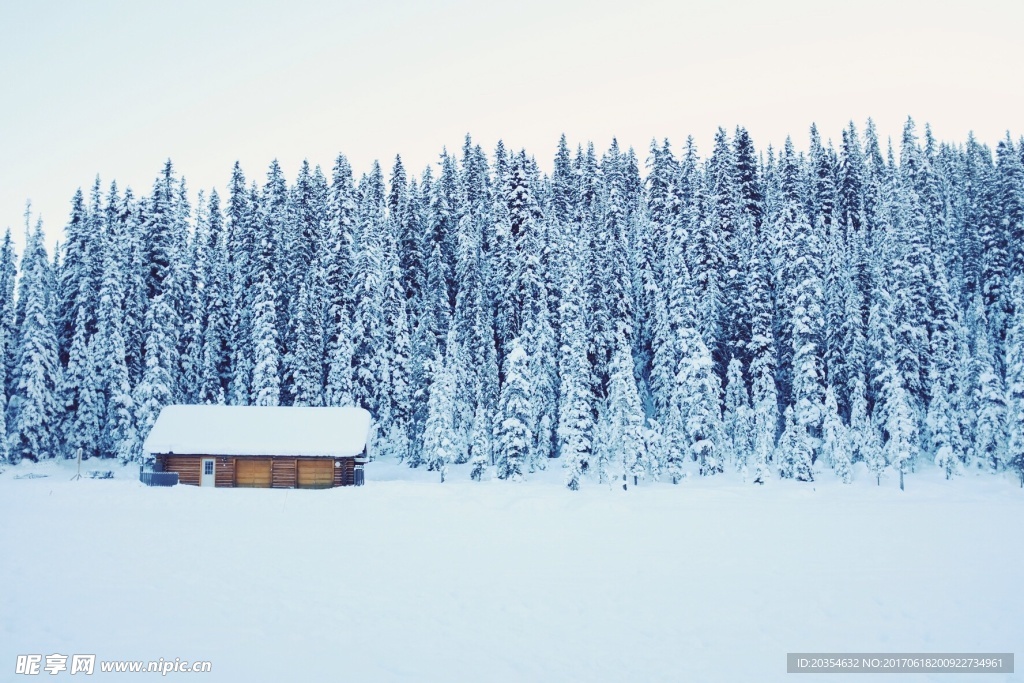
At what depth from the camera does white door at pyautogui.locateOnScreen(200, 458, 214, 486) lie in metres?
36.8

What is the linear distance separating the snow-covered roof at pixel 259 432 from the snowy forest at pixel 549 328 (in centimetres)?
573

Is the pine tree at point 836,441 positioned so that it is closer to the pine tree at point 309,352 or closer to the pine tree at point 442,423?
the pine tree at point 442,423

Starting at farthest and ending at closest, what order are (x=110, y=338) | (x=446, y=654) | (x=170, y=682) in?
(x=110, y=338), (x=446, y=654), (x=170, y=682)

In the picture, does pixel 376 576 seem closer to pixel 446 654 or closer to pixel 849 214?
pixel 446 654

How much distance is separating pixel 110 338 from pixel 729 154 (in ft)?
187

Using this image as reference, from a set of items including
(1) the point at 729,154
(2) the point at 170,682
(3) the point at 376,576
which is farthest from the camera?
(1) the point at 729,154

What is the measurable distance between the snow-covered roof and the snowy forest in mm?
5733

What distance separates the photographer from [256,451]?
36375 mm

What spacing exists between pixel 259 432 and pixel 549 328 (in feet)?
59.8

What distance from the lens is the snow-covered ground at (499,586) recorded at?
11.4 meters

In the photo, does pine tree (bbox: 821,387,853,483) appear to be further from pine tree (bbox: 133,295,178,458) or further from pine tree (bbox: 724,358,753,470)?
pine tree (bbox: 133,295,178,458)

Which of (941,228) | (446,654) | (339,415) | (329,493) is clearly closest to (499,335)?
(339,415)

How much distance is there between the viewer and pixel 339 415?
3891cm

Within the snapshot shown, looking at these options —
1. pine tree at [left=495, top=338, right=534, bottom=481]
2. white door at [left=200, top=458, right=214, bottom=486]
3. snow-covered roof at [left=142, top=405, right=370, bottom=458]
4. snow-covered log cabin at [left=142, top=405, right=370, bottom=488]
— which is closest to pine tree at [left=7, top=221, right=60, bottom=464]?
snow-covered roof at [left=142, top=405, right=370, bottom=458]
